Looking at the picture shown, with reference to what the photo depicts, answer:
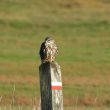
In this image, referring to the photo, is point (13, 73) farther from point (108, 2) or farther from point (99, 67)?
point (108, 2)

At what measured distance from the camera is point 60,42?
1326 inches

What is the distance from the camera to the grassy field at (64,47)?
18.2 meters

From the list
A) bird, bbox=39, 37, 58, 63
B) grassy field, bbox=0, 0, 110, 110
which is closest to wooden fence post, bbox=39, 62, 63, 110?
bird, bbox=39, 37, 58, 63

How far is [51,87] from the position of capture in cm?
564

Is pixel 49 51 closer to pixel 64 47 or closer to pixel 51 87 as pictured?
pixel 51 87

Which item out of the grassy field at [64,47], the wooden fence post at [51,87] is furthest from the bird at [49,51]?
the grassy field at [64,47]

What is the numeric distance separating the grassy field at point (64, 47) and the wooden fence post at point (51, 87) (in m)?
5.86

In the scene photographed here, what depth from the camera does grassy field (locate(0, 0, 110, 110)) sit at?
1820 centimetres

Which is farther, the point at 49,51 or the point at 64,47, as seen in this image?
the point at 64,47

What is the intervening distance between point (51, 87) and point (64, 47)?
86.2 feet

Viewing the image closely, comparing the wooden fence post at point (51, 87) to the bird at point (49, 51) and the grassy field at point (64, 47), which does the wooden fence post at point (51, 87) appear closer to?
the bird at point (49, 51)

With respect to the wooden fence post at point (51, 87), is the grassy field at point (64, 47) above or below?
above

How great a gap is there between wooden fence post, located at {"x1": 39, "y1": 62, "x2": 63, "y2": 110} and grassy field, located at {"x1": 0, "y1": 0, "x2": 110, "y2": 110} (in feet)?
19.2

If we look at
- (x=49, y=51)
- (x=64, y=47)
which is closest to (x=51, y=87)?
Result: (x=49, y=51)
